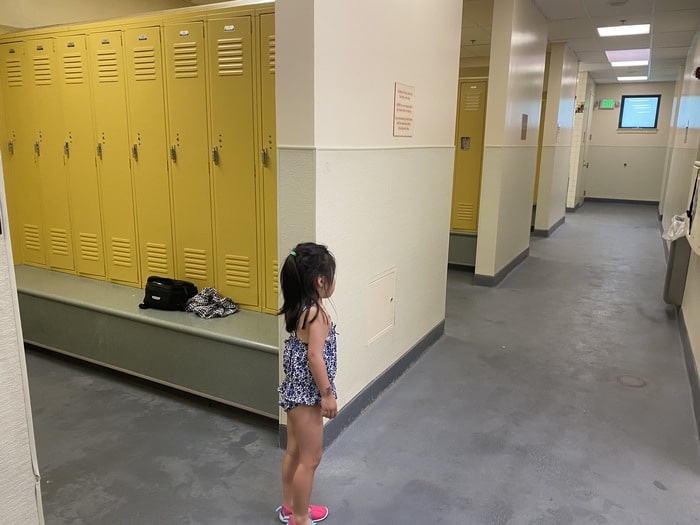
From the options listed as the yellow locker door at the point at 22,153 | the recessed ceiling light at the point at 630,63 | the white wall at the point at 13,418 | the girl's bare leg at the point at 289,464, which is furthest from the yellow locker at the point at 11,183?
the recessed ceiling light at the point at 630,63

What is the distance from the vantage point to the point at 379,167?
2736mm

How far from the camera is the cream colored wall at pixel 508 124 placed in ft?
16.6

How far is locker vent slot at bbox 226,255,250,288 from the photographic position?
10.3 ft

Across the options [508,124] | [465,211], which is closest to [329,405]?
[508,124]

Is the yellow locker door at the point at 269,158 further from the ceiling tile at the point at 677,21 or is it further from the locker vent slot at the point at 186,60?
the ceiling tile at the point at 677,21


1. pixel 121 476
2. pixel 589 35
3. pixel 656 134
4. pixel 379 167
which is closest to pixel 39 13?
pixel 379 167

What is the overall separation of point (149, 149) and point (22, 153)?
1.40m

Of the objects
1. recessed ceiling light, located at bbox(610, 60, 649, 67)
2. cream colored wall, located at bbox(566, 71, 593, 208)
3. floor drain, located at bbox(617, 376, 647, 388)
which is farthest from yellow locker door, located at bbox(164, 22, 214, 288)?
cream colored wall, located at bbox(566, 71, 593, 208)

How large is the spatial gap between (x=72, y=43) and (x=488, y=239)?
4135 millimetres

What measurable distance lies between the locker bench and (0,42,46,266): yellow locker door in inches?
19.6

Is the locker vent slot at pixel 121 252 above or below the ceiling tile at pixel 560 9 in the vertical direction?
below

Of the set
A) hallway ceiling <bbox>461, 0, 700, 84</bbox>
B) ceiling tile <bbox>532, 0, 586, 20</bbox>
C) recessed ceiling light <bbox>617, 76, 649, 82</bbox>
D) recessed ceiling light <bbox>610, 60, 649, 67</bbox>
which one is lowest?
hallway ceiling <bbox>461, 0, 700, 84</bbox>

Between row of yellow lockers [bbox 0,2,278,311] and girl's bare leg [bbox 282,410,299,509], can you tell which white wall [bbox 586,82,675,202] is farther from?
girl's bare leg [bbox 282,410,299,509]

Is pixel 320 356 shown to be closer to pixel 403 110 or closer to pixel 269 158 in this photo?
pixel 269 158
